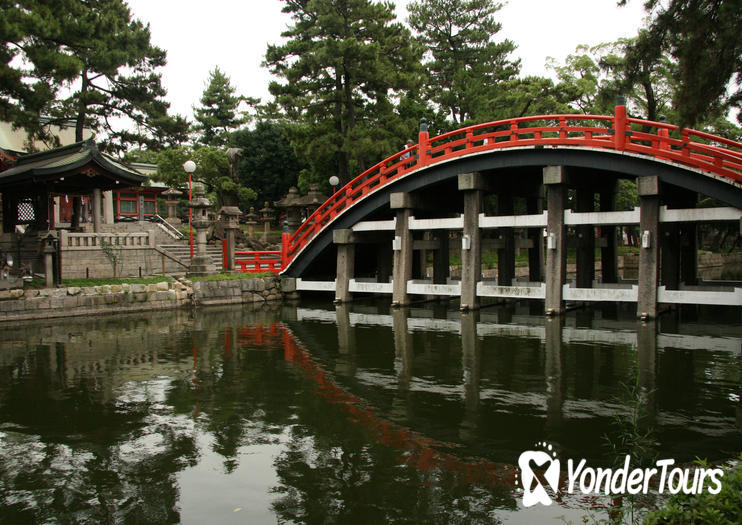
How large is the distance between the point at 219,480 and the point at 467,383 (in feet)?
17.9

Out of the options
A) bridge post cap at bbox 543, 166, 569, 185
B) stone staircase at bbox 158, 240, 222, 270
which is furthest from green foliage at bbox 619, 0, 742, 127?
stone staircase at bbox 158, 240, 222, 270

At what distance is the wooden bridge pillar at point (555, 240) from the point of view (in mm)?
18500

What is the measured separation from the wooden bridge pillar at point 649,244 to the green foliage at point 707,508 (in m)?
13.0

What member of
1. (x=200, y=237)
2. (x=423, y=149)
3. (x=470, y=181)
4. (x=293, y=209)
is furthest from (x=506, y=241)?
(x=293, y=209)

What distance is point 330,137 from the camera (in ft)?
105

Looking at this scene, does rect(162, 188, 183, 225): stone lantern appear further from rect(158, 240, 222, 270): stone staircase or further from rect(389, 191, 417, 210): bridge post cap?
rect(389, 191, 417, 210): bridge post cap

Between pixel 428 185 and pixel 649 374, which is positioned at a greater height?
pixel 428 185

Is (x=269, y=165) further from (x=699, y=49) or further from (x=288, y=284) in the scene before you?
(x=699, y=49)

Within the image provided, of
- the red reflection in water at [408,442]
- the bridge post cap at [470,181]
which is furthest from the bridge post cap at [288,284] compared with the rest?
the red reflection in water at [408,442]

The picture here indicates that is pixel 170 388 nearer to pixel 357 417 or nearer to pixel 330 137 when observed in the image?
pixel 357 417

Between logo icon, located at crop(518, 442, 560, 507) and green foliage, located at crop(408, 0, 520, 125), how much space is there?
36.3 m

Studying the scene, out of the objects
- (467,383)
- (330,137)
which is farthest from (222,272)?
(467,383)

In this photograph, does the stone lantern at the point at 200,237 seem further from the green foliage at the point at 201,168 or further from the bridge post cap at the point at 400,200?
the green foliage at the point at 201,168

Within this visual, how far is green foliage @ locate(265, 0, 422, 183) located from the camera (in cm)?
3073
